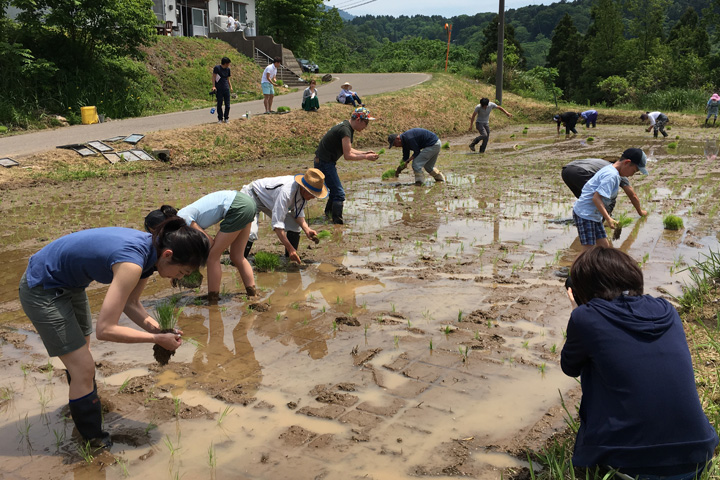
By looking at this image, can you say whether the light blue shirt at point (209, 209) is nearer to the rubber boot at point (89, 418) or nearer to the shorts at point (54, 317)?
the shorts at point (54, 317)

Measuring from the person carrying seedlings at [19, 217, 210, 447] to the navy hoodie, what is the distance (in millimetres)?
2011

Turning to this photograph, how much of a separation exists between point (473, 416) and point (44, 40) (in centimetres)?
1960

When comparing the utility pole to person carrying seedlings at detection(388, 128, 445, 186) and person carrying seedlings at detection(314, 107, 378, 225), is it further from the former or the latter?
person carrying seedlings at detection(314, 107, 378, 225)

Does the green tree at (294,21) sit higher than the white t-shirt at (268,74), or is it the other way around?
the green tree at (294,21)

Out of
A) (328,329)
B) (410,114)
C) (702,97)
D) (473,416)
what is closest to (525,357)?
(473,416)

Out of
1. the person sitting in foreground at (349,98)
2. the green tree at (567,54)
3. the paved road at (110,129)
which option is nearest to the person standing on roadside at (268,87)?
the paved road at (110,129)

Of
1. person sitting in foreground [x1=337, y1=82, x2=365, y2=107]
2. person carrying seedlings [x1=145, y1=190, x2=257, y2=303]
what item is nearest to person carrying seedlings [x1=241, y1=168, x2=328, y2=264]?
person carrying seedlings [x1=145, y1=190, x2=257, y2=303]

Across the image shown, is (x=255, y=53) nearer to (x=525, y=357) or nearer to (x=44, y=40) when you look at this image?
(x=44, y=40)

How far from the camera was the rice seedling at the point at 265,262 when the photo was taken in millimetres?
6883

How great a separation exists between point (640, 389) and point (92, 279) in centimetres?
277

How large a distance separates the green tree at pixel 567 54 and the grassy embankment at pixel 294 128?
30.8 meters

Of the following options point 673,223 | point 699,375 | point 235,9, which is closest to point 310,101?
point 673,223

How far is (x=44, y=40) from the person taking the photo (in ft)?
61.0

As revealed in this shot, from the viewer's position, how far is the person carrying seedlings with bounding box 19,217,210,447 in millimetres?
3082
